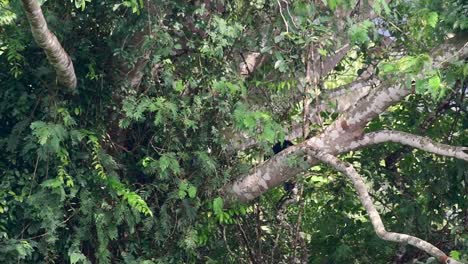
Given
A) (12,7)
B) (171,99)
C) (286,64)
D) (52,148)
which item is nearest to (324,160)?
(286,64)

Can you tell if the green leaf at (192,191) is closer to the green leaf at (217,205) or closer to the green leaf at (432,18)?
the green leaf at (217,205)

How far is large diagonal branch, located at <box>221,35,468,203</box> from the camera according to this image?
511cm

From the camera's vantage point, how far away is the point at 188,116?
5.42m

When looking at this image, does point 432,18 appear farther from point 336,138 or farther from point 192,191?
point 192,191

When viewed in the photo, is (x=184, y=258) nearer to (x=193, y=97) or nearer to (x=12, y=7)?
(x=193, y=97)

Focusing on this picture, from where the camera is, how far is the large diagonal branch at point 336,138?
5.11 meters

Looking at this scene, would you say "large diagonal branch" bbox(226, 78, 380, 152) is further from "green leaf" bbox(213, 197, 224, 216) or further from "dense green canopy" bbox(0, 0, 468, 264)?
"green leaf" bbox(213, 197, 224, 216)

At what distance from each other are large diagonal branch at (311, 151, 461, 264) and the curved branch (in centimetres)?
24

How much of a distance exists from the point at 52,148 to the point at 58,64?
1.65 ft

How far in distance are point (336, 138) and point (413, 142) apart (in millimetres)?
483

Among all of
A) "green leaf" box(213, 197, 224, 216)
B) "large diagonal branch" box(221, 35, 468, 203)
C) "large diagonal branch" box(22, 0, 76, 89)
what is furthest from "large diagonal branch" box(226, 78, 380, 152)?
"large diagonal branch" box(22, 0, 76, 89)

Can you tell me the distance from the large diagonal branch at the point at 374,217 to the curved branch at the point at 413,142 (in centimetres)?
24

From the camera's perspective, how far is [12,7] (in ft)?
15.5

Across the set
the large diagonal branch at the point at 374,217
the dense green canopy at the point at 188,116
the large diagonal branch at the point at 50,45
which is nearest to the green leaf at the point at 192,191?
the dense green canopy at the point at 188,116
